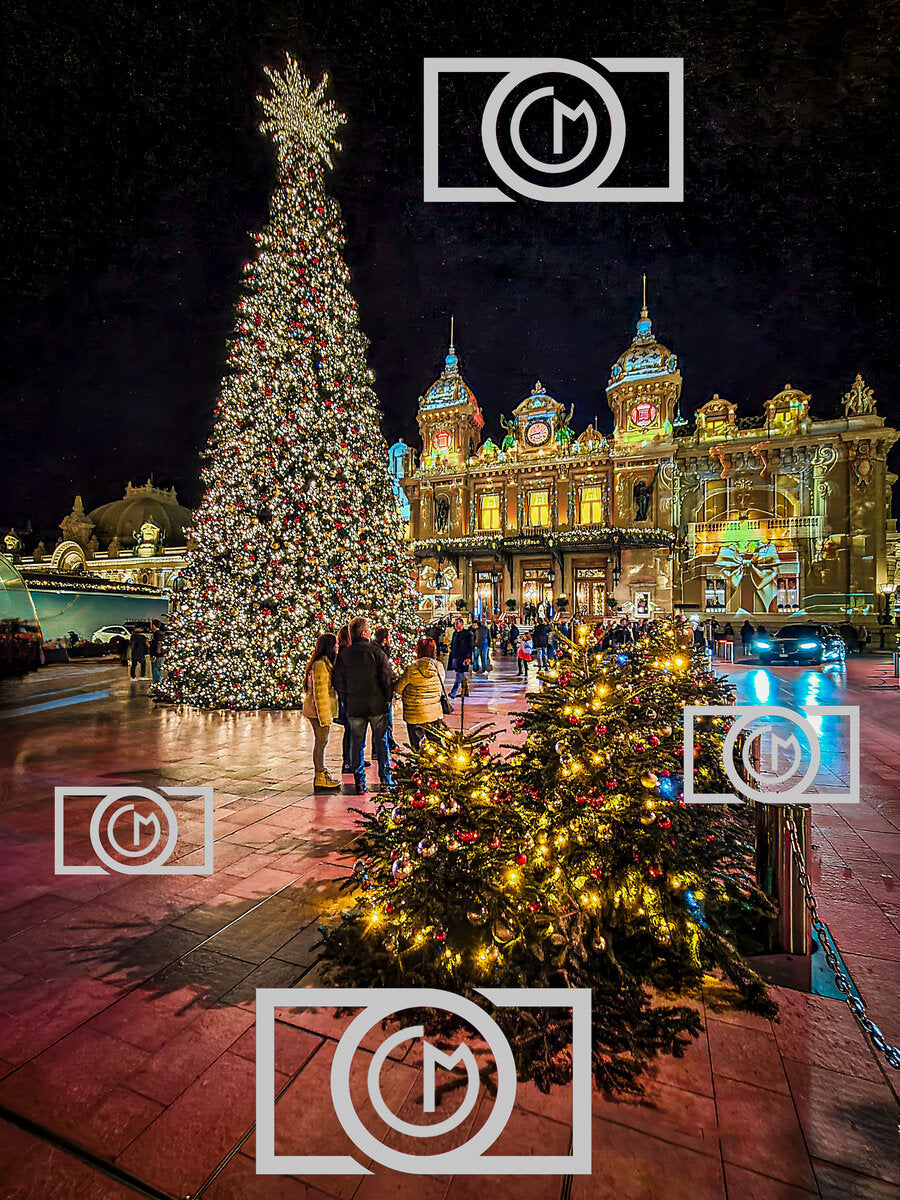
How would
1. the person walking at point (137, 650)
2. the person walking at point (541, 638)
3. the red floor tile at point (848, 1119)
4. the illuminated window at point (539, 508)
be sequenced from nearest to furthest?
the red floor tile at point (848, 1119) → the person walking at point (137, 650) → the person walking at point (541, 638) → the illuminated window at point (539, 508)

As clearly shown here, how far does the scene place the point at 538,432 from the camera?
42.3m

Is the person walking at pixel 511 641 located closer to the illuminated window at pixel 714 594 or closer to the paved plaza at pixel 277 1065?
the illuminated window at pixel 714 594

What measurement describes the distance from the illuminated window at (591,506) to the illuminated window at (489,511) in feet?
22.8

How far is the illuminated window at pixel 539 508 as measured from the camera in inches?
1657

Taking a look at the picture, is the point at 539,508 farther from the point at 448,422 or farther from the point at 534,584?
the point at 448,422

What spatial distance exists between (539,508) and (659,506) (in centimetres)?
909

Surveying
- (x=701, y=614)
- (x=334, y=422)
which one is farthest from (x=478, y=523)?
(x=334, y=422)

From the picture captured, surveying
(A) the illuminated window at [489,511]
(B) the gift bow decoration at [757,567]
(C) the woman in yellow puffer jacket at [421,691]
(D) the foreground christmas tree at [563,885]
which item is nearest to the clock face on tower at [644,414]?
(B) the gift bow decoration at [757,567]

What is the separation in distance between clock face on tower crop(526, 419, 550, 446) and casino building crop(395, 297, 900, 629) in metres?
0.10

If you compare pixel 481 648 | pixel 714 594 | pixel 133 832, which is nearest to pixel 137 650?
pixel 481 648

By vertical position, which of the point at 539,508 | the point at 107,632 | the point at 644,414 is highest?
the point at 644,414

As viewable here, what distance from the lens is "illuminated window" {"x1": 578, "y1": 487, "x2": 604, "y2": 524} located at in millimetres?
40438

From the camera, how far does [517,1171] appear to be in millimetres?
1876

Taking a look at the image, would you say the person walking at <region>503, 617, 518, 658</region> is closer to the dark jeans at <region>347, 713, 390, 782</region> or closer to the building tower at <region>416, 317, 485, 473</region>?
the dark jeans at <region>347, 713, 390, 782</region>
